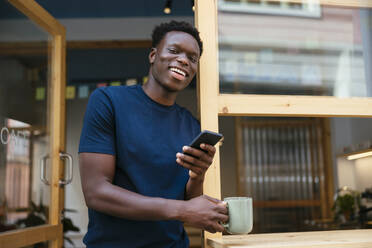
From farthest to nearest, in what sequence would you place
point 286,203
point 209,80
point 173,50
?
1. point 286,203
2. point 209,80
3. point 173,50

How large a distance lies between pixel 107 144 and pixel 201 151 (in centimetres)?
26

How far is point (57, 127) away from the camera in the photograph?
2.48m

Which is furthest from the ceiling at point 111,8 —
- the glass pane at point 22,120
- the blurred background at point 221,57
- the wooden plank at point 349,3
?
the wooden plank at point 349,3

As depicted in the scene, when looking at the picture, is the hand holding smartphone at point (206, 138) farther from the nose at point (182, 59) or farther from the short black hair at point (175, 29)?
the short black hair at point (175, 29)

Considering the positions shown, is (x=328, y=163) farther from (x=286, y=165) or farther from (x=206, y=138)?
(x=206, y=138)

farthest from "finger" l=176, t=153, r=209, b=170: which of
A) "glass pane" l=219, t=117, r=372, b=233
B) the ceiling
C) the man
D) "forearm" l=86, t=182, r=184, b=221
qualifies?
"glass pane" l=219, t=117, r=372, b=233

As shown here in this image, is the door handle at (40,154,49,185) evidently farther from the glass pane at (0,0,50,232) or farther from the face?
the face

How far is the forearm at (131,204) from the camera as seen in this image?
1.02 meters

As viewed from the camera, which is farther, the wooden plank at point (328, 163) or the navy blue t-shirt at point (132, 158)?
the wooden plank at point (328, 163)

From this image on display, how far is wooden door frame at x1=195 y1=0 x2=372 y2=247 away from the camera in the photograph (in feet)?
4.40

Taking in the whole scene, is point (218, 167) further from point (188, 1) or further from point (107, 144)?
point (188, 1)

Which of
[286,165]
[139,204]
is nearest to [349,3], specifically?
[139,204]

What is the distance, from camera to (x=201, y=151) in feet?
3.54

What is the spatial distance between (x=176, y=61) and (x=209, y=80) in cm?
18
